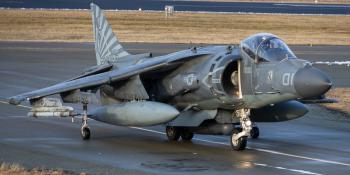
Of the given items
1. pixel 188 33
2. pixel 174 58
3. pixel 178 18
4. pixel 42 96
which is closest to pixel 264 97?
pixel 174 58

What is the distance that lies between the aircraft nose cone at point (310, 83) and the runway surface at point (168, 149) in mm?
1303

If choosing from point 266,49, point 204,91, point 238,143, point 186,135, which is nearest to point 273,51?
point 266,49

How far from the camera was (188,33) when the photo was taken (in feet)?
191

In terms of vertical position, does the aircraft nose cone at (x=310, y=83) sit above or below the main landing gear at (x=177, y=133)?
above

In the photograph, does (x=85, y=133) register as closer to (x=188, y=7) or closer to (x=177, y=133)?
(x=177, y=133)

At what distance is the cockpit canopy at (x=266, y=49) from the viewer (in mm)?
18516

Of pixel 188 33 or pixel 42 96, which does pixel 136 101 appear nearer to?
pixel 42 96

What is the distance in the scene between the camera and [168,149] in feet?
63.3

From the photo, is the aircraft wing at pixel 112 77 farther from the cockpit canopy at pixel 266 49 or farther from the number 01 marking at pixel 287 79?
the number 01 marking at pixel 287 79

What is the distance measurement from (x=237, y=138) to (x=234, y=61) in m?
1.55

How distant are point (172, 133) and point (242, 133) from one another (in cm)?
241

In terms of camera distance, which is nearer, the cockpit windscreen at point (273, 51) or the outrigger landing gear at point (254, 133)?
the cockpit windscreen at point (273, 51)

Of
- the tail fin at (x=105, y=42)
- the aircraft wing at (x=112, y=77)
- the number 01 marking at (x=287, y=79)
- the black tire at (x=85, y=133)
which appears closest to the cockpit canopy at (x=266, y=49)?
the number 01 marking at (x=287, y=79)

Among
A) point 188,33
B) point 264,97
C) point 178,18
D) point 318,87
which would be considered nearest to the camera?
point 318,87
